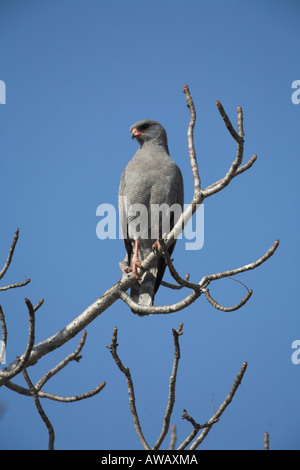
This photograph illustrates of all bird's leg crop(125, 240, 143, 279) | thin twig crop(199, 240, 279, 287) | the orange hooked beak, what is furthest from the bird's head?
thin twig crop(199, 240, 279, 287)

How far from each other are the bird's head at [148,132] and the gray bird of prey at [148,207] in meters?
0.45

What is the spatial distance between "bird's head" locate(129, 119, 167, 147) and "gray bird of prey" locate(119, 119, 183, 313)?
452 millimetres

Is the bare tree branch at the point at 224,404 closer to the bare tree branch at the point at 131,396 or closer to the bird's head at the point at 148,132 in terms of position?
the bare tree branch at the point at 131,396

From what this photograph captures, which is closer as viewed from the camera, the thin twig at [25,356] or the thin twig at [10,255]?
the thin twig at [25,356]

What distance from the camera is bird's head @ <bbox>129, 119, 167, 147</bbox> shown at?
6965mm

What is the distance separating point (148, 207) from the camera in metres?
6.21

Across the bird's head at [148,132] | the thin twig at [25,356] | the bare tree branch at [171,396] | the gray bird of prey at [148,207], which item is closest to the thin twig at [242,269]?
the bare tree branch at [171,396]

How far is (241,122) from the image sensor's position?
3.93 m

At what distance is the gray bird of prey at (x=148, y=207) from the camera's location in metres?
6.09

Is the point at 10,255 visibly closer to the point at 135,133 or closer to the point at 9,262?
the point at 9,262
